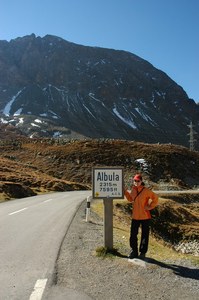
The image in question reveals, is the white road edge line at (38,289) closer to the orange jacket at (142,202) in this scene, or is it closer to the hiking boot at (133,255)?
the hiking boot at (133,255)

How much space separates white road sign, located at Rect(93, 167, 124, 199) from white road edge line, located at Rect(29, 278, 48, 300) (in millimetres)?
2823

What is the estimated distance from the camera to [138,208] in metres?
9.91

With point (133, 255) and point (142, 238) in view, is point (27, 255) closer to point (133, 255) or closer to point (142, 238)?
point (133, 255)

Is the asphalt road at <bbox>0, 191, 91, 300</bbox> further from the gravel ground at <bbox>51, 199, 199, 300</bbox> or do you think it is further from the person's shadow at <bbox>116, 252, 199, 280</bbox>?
the person's shadow at <bbox>116, 252, 199, 280</bbox>

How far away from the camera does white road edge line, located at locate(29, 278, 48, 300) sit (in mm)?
6871

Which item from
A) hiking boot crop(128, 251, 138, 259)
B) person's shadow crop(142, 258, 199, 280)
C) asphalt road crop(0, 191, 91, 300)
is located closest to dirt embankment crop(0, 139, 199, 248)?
asphalt road crop(0, 191, 91, 300)

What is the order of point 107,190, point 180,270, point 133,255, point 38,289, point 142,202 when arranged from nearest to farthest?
point 38,289
point 180,270
point 133,255
point 142,202
point 107,190

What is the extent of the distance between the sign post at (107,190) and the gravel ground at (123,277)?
0.67m

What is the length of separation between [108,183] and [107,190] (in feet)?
0.57

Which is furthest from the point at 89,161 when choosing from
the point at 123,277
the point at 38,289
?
the point at 38,289

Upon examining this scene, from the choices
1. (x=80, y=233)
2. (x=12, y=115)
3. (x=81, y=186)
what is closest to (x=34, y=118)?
(x=12, y=115)

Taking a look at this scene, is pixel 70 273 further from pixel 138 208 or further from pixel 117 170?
pixel 117 170

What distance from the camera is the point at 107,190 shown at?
10266mm

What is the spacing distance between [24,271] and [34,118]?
18024cm
